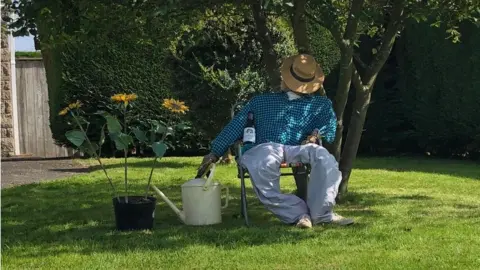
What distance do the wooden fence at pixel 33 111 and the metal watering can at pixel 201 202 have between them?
7350mm

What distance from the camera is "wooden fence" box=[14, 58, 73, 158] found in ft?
38.1

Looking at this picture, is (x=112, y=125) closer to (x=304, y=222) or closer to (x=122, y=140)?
(x=122, y=140)

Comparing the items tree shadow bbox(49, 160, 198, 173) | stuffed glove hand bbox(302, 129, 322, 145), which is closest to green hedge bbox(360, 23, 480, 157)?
tree shadow bbox(49, 160, 198, 173)

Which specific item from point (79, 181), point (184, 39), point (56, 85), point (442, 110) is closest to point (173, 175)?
point (79, 181)

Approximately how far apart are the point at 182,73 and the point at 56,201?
9.21ft

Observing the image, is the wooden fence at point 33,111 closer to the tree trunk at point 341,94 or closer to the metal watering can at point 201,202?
the tree trunk at point 341,94

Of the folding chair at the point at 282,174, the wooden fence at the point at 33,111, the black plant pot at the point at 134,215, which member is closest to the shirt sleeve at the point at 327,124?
the folding chair at the point at 282,174

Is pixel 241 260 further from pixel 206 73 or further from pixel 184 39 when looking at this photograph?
pixel 206 73

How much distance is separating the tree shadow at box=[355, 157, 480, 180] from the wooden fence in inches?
202

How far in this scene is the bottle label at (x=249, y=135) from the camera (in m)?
4.70

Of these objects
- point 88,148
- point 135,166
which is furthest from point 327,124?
point 135,166

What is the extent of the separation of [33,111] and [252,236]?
843 cm

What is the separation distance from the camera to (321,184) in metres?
4.44

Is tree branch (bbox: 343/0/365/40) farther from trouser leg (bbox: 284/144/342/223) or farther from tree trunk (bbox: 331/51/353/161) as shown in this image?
trouser leg (bbox: 284/144/342/223)
